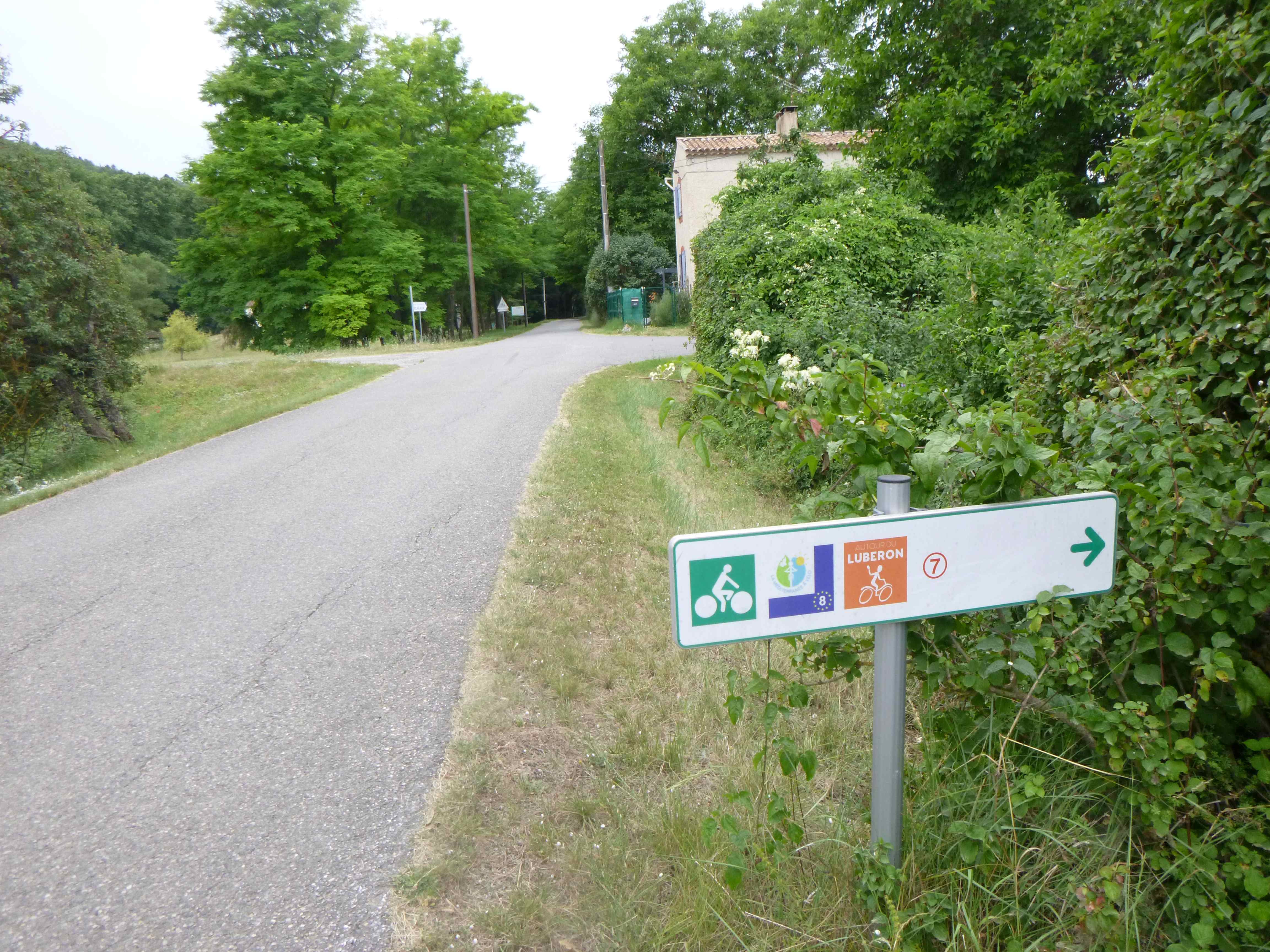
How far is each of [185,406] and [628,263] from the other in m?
24.9

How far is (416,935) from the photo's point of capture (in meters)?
2.36

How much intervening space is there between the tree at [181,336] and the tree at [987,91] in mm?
30162

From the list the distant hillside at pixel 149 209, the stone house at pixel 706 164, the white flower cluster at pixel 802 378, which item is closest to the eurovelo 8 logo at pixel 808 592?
the white flower cluster at pixel 802 378

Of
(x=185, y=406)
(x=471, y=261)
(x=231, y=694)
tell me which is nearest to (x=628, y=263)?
(x=471, y=261)

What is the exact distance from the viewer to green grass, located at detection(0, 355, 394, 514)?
10.8 meters

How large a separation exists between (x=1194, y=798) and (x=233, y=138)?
36667mm

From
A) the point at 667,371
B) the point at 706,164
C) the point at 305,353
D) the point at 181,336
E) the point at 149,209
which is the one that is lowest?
the point at 305,353

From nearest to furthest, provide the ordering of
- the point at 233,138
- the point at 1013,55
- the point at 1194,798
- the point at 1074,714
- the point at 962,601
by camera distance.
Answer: the point at 962,601, the point at 1194,798, the point at 1074,714, the point at 1013,55, the point at 233,138

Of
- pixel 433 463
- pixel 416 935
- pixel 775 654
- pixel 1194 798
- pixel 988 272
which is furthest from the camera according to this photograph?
pixel 433 463

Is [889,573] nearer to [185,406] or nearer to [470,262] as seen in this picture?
[185,406]

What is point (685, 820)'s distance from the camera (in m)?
2.69

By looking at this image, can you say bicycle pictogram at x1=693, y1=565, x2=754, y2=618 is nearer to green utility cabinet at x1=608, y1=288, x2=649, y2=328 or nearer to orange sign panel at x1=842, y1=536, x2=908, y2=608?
orange sign panel at x1=842, y1=536, x2=908, y2=608

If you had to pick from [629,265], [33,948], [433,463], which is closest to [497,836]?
[33,948]

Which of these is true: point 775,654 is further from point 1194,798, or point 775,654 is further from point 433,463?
point 433,463
